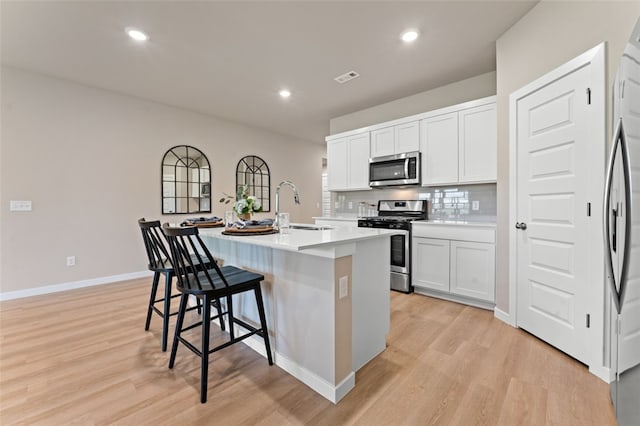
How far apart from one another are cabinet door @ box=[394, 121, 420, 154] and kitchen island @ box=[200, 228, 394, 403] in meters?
2.20

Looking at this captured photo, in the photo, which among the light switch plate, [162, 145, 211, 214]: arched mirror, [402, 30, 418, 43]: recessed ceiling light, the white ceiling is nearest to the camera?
the white ceiling

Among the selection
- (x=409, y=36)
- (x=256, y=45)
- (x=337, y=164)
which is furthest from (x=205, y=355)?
(x=337, y=164)

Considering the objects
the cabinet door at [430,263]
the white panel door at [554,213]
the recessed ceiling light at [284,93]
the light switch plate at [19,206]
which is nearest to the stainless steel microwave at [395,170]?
the cabinet door at [430,263]

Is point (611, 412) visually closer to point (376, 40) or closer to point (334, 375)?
point (334, 375)

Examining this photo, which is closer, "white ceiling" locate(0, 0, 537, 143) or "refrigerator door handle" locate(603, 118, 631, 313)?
"refrigerator door handle" locate(603, 118, 631, 313)

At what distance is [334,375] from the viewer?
5.08 feet

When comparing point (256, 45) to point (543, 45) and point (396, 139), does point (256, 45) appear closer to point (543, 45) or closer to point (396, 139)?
point (396, 139)

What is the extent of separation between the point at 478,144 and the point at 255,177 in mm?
4240

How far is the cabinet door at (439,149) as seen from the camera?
11.0 ft

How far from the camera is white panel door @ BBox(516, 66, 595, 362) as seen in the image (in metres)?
1.88

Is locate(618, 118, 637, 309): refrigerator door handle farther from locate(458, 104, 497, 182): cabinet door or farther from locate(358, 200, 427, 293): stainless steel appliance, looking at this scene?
locate(358, 200, 427, 293): stainless steel appliance

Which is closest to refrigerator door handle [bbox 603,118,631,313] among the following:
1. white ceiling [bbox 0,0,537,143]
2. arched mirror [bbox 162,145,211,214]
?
white ceiling [bbox 0,0,537,143]

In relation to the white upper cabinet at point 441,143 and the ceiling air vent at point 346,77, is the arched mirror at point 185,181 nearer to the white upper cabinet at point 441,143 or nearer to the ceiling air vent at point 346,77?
the white upper cabinet at point 441,143

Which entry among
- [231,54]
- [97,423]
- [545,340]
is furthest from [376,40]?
[97,423]
